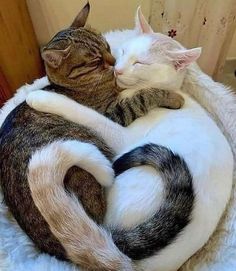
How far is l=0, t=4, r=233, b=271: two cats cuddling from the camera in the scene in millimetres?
673

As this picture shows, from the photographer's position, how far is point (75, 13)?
56.4 inches

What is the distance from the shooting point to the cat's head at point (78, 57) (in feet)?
2.98

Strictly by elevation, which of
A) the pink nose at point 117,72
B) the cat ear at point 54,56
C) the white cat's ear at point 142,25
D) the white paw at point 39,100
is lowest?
the white paw at point 39,100

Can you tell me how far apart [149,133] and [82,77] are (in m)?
0.24

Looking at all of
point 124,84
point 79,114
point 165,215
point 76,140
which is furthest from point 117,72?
point 165,215

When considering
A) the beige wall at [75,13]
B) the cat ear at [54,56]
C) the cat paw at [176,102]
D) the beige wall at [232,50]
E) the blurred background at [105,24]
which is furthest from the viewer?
the beige wall at [232,50]

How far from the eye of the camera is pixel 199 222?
0.76 m

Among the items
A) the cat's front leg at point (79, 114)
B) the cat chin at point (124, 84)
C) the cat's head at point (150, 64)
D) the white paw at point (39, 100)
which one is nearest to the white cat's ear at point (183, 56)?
the cat's head at point (150, 64)

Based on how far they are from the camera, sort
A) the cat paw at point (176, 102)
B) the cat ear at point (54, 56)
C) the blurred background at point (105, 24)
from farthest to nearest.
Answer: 1. the blurred background at point (105, 24)
2. the cat paw at point (176, 102)
3. the cat ear at point (54, 56)

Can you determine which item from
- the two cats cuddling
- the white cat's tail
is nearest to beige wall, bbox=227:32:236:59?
the two cats cuddling

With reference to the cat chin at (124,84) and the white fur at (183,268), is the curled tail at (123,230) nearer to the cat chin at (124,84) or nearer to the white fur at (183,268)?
the white fur at (183,268)

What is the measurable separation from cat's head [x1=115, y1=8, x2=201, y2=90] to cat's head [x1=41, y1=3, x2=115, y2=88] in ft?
0.16

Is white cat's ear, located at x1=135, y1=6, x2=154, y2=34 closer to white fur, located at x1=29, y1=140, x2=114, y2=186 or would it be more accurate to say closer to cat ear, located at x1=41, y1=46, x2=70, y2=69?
cat ear, located at x1=41, y1=46, x2=70, y2=69

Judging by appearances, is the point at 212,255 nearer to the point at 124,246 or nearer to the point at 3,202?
the point at 124,246
